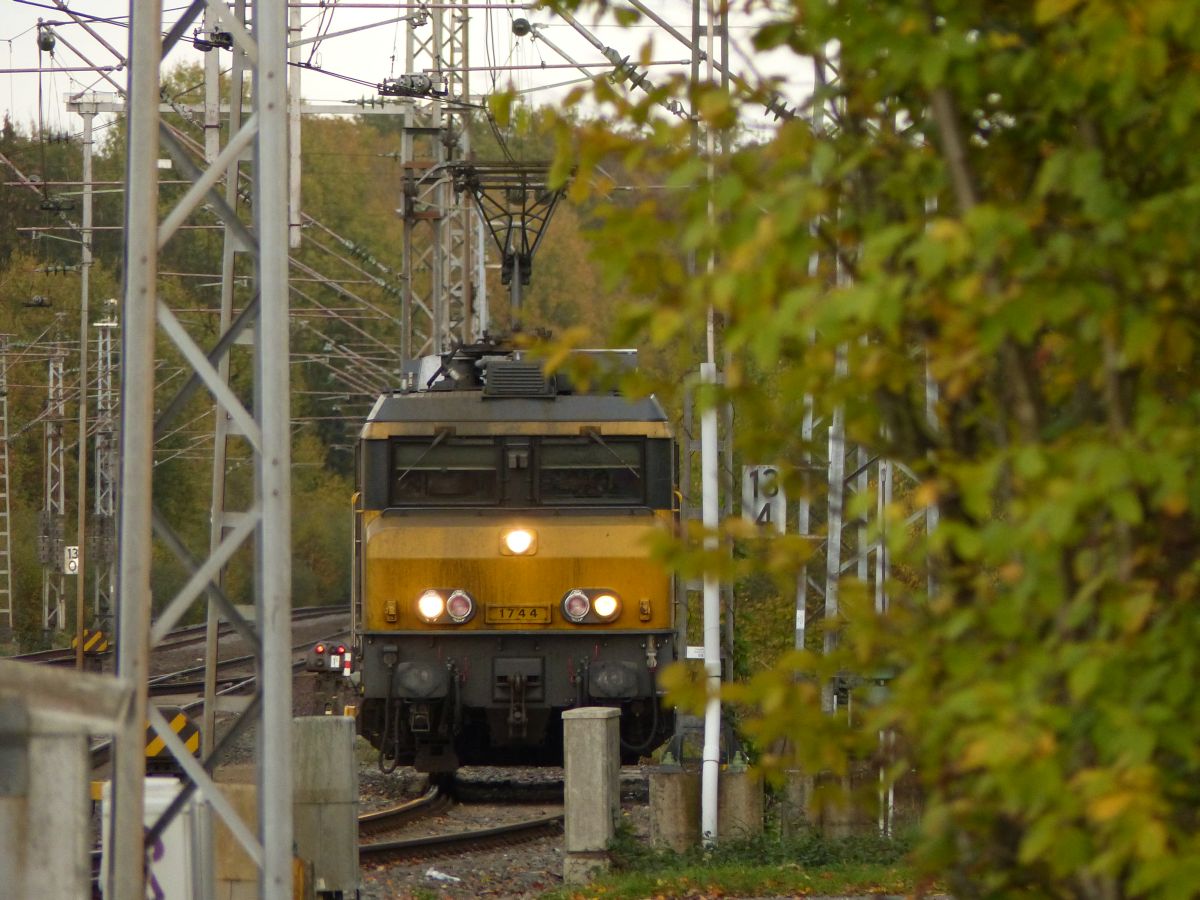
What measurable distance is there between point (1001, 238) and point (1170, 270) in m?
0.33

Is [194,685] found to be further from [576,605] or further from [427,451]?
[576,605]

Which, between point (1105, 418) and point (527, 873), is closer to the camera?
point (1105, 418)

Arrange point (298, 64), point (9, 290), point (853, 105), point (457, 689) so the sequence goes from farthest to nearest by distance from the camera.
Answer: point (9, 290), point (298, 64), point (457, 689), point (853, 105)

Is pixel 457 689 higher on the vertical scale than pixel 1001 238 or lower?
lower

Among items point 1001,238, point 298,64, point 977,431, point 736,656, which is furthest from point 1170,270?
point 298,64

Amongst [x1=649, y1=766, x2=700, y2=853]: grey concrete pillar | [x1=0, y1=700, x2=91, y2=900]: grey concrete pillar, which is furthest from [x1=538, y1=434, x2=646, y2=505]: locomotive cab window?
[x1=0, y1=700, x2=91, y2=900]: grey concrete pillar

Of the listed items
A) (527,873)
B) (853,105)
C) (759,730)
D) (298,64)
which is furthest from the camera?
(298,64)

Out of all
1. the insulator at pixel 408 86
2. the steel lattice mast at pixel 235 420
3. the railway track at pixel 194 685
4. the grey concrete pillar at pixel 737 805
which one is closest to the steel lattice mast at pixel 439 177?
the insulator at pixel 408 86

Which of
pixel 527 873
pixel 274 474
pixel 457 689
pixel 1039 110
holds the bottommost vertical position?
pixel 527 873

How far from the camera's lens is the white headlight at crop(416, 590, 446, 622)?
13945 mm

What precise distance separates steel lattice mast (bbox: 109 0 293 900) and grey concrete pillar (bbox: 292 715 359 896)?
2.26 meters

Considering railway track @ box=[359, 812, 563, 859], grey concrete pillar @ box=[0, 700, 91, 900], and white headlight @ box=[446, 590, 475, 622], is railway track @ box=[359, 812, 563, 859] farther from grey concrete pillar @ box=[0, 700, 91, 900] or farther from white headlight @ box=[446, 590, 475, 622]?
grey concrete pillar @ box=[0, 700, 91, 900]

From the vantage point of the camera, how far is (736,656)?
51.9ft

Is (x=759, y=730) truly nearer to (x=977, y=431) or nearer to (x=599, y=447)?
(x=977, y=431)
